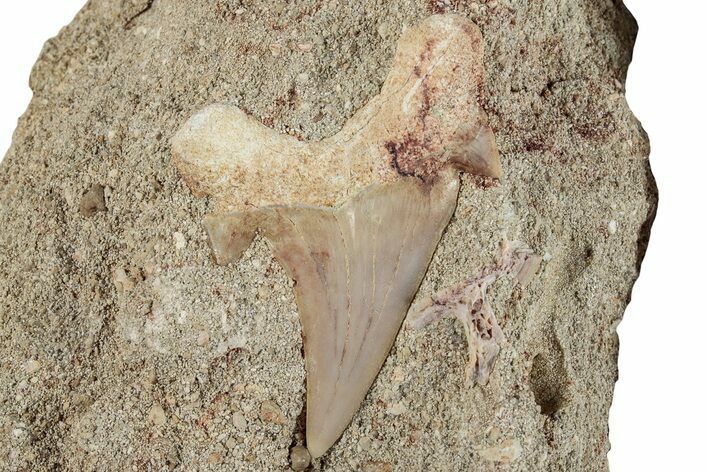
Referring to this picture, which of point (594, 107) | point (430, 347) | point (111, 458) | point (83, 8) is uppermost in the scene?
point (83, 8)

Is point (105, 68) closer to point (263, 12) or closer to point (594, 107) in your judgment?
point (263, 12)

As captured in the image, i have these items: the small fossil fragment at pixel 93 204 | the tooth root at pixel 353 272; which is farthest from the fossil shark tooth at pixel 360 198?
the small fossil fragment at pixel 93 204

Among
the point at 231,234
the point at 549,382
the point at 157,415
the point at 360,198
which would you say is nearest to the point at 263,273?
the point at 231,234

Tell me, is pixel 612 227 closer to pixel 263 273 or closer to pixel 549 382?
pixel 549 382

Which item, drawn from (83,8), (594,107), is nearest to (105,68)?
(83,8)

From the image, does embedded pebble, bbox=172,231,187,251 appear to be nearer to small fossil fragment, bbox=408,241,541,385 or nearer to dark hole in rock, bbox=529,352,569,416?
small fossil fragment, bbox=408,241,541,385

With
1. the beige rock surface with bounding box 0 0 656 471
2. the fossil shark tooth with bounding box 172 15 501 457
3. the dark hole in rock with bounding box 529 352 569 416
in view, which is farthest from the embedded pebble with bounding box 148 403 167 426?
the dark hole in rock with bounding box 529 352 569 416
